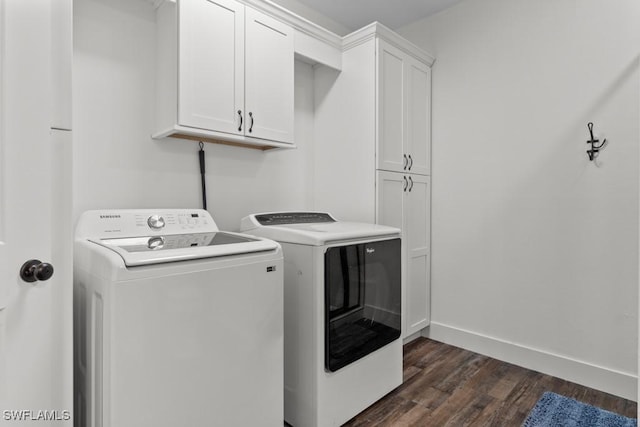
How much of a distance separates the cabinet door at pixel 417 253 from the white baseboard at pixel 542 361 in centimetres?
21

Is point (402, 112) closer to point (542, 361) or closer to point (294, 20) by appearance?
point (294, 20)

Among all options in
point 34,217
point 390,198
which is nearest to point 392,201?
point 390,198

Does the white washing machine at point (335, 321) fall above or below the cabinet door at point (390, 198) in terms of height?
below

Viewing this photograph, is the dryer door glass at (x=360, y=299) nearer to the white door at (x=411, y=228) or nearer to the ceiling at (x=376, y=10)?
the white door at (x=411, y=228)

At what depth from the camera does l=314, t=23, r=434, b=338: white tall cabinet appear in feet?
8.02

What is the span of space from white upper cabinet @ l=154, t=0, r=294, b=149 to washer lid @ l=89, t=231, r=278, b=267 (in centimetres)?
54

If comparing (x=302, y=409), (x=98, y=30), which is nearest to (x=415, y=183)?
(x=302, y=409)

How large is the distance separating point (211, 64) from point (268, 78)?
36 centimetres

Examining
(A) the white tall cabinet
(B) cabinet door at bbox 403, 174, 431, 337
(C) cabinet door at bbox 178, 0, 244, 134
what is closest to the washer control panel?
(C) cabinet door at bbox 178, 0, 244, 134

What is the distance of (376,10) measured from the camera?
9.25 ft

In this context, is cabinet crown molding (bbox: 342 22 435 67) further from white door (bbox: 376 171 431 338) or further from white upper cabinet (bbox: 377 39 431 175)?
white door (bbox: 376 171 431 338)

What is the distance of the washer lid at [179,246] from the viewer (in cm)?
121

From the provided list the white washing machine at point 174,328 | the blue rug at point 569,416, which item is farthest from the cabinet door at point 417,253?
the white washing machine at point 174,328

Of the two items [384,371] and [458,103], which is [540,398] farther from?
[458,103]
